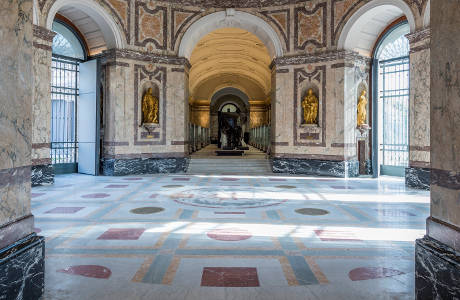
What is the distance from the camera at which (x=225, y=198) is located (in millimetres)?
7336

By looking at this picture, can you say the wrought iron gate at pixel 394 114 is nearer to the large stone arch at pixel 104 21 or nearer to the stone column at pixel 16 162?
the large stone arch at pixel 104 21

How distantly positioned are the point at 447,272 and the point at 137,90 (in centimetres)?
1179

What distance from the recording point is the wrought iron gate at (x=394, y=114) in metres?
12.8

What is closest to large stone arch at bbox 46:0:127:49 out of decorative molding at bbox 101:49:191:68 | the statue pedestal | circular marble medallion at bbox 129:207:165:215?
decorative molding at bbox 101:49:191:68

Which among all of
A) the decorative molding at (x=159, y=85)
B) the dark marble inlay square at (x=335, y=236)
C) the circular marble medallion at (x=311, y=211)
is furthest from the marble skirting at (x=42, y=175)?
the dark marble inlay square at (x=335, y=236)

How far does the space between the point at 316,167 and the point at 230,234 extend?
869 cm

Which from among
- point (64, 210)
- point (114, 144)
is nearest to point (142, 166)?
point (114, 144)

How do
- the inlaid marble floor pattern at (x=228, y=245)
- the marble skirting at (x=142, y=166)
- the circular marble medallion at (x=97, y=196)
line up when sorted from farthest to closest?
the marble skirting at (x=142, y=166)
the circular marble medallion at (x=97, y=196)
the inlaid marble floor pattern at (x=228, y=245)

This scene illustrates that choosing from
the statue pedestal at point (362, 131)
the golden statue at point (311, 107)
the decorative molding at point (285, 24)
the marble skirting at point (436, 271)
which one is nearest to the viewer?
the marble skirting at point (436, 271)

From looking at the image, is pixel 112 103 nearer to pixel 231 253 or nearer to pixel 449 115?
pixel 231 253

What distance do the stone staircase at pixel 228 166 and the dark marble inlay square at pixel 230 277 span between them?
374 inches

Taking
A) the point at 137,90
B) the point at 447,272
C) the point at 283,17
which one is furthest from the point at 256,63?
the point at 447,272

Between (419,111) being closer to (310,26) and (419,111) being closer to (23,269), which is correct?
(310,26)

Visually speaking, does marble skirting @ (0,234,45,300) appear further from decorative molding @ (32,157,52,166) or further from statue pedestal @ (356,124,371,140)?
statue pedestal @ (356,124,371,140)
